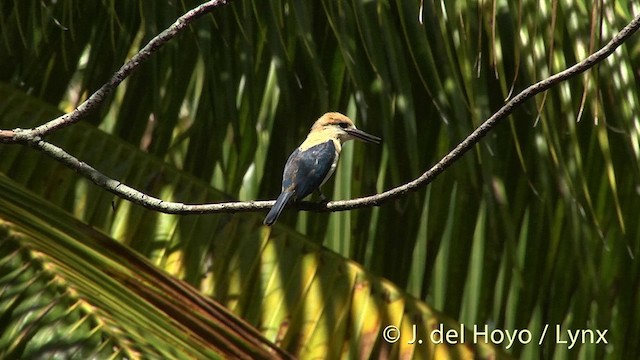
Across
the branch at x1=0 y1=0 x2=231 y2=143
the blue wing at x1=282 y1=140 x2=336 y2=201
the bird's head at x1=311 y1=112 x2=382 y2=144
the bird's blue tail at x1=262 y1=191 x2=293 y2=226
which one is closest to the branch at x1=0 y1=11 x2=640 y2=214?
the branch at x1=0 y1=0 x2=231 y2=143

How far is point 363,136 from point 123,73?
1.57 meters

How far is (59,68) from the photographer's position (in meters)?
4.47

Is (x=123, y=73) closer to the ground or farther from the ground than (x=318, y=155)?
closer to the ground

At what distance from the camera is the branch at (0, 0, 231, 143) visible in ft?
8.94

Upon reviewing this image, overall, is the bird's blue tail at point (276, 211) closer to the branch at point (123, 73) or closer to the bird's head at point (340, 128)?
the bird's head at point (340, 128)

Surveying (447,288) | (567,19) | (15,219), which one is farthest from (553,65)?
(15,219)

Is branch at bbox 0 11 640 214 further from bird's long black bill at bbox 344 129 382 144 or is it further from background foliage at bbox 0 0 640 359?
bird's long black bill at bbox 344 129 382 144

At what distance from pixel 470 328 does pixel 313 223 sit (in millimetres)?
718

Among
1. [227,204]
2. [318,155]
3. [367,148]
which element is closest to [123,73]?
[227,204]

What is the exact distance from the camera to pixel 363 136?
4160 millimetres

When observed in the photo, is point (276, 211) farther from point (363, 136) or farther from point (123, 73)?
point (123, 73)

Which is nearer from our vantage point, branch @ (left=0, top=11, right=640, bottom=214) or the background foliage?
branch @ (left=0, top=11, right=640, bottom=214)

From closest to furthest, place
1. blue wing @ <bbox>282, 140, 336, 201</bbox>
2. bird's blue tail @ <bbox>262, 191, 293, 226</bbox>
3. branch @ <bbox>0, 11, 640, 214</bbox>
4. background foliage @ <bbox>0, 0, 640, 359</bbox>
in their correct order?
branch @ <bbox>0, 11, 640, 214</bbox>, bird's blue tail @ <bbox>262, 191, 293, 226</bbox>, background foliage @ <bbox>0, 0, 640, 359</bbox>, blue wing @ <bbox>282, 140, 336, 201</bbox>

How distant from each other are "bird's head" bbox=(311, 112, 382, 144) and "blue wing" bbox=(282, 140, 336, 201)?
0.17 ft
